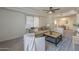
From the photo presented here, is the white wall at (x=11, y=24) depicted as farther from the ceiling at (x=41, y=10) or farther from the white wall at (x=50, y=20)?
the white wall at (x=50, y=20)

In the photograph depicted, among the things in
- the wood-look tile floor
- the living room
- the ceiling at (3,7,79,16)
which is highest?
the ceiling at (3,7,79,16)

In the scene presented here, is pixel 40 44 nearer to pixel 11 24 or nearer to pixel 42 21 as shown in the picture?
pixel 42 21

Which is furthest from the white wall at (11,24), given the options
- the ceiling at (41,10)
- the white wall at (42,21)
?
the white wall at (42,21)

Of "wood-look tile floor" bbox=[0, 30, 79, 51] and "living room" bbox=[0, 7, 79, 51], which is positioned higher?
"living room" bbox=[0, 7, 79, 51]

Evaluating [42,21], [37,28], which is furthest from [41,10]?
[37,28]

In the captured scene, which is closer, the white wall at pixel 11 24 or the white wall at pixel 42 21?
the white wall at pixel 11 24

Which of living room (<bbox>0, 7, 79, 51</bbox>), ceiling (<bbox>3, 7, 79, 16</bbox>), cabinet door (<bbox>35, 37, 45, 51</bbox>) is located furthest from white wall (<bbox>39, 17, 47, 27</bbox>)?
cabinet door (<bbox>35, 37, 45, 51</bbox>)

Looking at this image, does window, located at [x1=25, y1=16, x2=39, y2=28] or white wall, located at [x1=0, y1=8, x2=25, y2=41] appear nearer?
white wall, located at [x1=0, y1=8, x2=25, y2=41]

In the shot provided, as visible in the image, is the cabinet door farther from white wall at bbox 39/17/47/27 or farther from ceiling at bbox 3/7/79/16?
ceiling at bbox 3/7/79/16

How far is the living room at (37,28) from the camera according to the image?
4.90 feet

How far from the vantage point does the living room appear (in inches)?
58.8

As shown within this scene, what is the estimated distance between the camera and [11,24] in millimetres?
1533

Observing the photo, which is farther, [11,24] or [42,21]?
[42,21]

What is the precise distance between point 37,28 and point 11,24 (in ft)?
1.60
